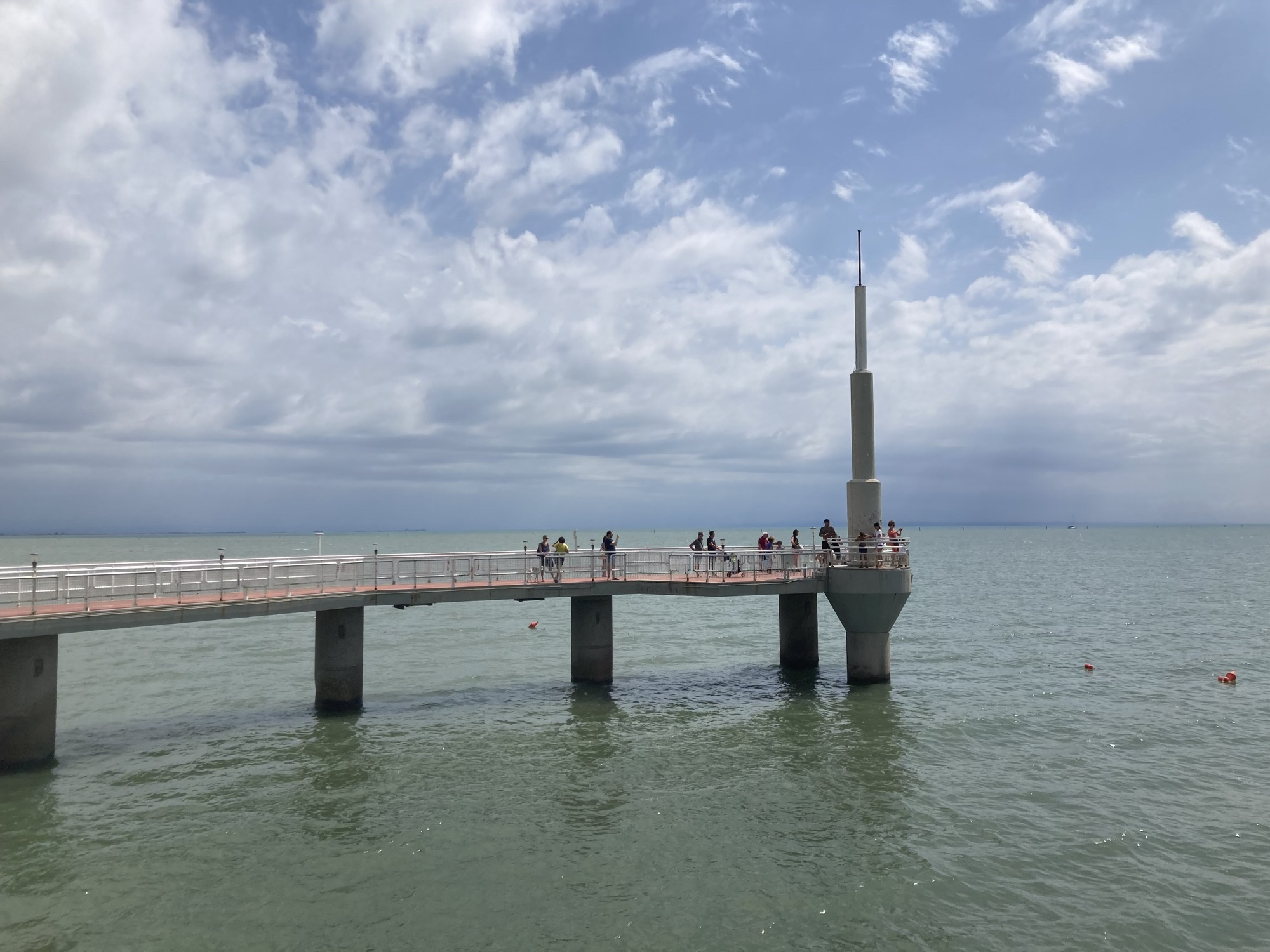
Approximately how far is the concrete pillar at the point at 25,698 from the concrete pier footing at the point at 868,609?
22539 mm

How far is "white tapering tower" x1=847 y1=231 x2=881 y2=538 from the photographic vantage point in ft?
97.8

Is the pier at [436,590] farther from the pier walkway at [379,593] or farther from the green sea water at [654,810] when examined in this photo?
the green sea water at [654,810]

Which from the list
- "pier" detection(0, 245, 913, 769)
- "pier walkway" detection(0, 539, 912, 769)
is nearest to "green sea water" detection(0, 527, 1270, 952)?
"pier" detection(0, 245, 913, 769)

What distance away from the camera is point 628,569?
2947cm

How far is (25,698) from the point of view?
19.8m

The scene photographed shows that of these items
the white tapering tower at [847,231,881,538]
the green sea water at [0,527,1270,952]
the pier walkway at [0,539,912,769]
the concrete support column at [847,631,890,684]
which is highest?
the white tapering tower at [847,231,881,538]

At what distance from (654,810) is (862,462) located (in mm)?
17081

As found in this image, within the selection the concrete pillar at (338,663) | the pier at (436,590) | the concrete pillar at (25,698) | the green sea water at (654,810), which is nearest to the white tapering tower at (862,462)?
the pier at (436,590)

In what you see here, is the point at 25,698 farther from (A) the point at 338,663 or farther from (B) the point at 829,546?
(B) the point at 829,546

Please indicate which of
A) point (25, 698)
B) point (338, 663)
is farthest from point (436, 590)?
point (25, 698)

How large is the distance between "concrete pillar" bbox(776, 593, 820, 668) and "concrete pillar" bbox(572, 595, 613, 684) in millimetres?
7261

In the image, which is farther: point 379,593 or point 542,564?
point 542,564

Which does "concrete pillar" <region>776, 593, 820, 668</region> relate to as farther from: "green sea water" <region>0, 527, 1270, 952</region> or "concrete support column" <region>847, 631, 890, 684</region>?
"concrete support column" <region>847, 631, 890, 684</region>

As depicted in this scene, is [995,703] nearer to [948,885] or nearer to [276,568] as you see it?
[948,885]
